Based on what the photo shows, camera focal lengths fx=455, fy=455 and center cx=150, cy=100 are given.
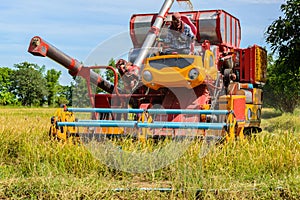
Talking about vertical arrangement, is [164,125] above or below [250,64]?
below

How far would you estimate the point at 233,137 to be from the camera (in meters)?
7.05

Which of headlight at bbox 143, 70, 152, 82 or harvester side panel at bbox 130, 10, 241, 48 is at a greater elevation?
harvester side panel at bbox 130, 10, 241, 48

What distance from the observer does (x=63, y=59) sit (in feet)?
27.3

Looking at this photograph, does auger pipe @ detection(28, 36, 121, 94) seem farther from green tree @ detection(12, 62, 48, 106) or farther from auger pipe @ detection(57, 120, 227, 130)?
green tree @ detection(12, 62, 48, 106)

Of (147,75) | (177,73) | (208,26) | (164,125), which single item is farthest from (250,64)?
(164,125)

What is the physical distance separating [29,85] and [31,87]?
0.56m

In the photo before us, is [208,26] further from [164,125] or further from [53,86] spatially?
[53,86]

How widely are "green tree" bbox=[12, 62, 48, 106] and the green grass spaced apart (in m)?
65.1

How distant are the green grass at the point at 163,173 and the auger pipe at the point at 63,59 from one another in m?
1.49

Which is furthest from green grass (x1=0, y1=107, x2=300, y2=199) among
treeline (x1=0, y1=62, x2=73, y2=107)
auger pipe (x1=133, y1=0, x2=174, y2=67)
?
treeline (x1=0, y1=62, x2=73, y2=107)

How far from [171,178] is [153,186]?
0.36m

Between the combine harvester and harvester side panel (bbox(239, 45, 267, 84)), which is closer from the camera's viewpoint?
the combine harvester

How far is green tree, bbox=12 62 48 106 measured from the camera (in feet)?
235

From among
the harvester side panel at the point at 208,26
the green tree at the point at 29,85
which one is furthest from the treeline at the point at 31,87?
the harvester side panel at the point at 208,26
